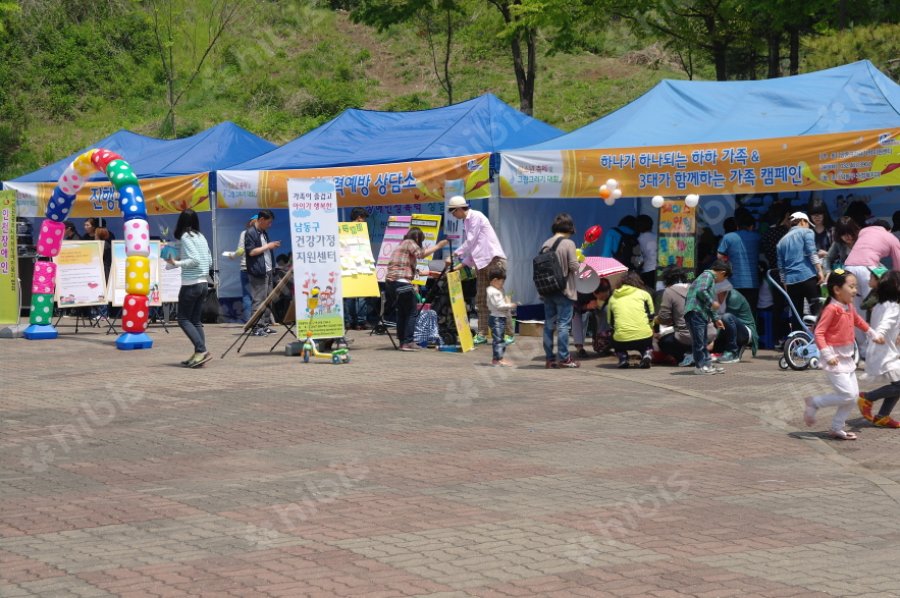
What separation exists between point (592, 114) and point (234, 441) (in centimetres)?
3987

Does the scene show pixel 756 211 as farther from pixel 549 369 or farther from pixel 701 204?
pixel 549 369

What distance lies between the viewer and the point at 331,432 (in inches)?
394

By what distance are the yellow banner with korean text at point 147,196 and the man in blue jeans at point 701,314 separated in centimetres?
1128

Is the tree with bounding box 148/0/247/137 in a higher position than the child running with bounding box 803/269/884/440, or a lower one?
higher

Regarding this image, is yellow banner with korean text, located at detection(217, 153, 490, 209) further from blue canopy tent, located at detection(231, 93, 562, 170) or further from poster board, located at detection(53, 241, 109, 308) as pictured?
poster board, located at detection(53, 241, 109, 308)

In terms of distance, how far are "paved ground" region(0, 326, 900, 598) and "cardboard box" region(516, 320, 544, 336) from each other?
204 inches

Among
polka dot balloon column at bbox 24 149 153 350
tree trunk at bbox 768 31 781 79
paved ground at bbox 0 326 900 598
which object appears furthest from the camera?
tree trunk at bbox 768 31 781 79

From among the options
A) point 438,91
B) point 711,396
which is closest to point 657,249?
point 711,396

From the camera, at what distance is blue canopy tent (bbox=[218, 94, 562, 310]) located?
19656mm

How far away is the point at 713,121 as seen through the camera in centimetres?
1698

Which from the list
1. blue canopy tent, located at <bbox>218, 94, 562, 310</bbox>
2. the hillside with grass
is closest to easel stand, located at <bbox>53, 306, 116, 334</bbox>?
blue canopy tent, located at <bbox>218, 94, 562, 310</bbox>

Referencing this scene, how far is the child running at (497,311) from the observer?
14.6m

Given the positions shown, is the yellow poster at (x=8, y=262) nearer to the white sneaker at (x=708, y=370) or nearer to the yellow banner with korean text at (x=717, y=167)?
the yellow banner with korean text at (x=717, y=167)

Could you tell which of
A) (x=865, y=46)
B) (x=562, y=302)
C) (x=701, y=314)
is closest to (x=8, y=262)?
(x=562, y=302)
